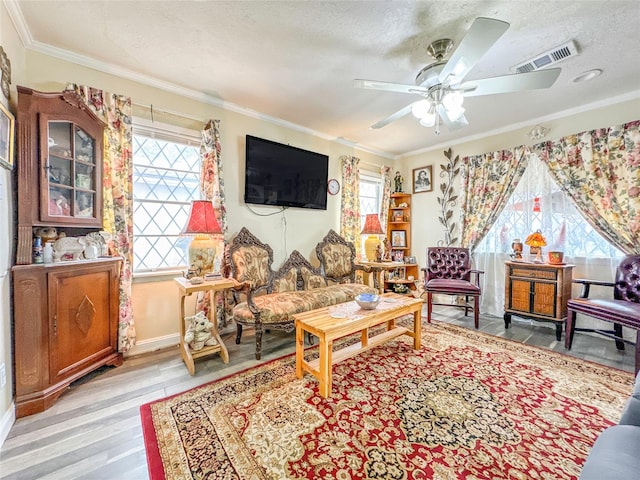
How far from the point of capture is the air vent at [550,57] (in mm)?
1991

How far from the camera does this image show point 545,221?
3291 mm

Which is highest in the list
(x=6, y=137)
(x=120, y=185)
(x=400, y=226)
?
(x=6, y=137)

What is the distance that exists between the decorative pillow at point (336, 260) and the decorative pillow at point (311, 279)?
230mm

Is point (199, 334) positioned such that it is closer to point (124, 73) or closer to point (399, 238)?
point (124, 73)

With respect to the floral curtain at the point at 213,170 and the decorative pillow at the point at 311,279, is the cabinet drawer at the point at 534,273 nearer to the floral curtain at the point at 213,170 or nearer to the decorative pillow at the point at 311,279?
the decorative pillow at the point at 311,279

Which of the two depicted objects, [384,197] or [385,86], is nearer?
[385,86]

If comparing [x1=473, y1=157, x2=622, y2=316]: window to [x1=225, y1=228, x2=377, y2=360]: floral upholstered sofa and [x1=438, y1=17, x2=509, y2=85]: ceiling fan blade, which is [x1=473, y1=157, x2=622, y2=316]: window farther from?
[x1=438, y1=17, x2=509, y2=85]: ceiling fan blade

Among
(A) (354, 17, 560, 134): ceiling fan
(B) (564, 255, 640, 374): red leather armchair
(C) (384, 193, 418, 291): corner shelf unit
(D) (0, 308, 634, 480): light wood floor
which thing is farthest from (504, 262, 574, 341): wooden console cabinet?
(A) (354, 17, 560, 134): ceiling fan

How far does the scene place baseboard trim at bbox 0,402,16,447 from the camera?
141 cm

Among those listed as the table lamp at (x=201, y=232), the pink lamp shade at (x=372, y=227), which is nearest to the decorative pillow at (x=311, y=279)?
the pink lamp shade at (x=372, y=227)

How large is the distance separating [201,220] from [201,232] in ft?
0.37

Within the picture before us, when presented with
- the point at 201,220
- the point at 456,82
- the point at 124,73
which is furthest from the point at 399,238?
the point at 124,73

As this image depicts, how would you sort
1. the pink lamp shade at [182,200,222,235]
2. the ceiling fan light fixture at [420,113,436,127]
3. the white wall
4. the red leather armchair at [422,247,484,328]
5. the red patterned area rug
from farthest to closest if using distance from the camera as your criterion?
1. the red leather armchair at [422,247,484,328]
2. the pink lamp shade at [182,200,222,235]
3. the white wall
4. the ceiling fan light fixture at [420,113,436,127]
5. the red patterned area rug

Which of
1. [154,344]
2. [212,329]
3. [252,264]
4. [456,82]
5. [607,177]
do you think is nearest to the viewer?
[456,82]
